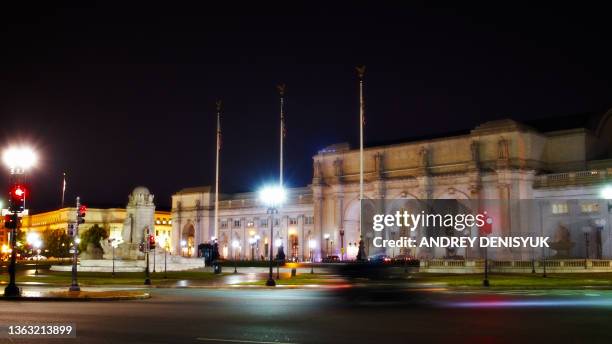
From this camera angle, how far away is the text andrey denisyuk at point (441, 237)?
3819 inches

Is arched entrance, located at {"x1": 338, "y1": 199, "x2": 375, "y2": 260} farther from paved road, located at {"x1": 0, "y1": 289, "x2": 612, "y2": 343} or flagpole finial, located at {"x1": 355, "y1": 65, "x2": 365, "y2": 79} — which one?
paved road, located at {"x1": 0, "y1": 289, "x2": 612, "y2": 343}

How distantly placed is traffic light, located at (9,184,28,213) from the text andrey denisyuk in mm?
69952

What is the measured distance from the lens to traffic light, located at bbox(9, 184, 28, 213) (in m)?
32.6

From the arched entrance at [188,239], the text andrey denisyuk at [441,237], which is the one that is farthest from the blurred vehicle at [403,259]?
the arched entrance at [188,239]

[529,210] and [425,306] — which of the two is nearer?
[425,306]

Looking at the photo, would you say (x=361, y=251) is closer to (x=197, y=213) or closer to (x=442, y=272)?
(x=442, y=272)

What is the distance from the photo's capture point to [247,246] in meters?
148

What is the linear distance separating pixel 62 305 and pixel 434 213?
86.8m

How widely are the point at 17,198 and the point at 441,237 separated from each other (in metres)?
83.2

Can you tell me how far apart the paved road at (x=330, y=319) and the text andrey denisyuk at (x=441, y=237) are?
219ft

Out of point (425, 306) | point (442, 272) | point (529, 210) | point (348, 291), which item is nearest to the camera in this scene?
point (425, 306)

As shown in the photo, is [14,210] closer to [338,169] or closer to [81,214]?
[81,214]

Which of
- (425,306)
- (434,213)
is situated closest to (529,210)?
(434,213)

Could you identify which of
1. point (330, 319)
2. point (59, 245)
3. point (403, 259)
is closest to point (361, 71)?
point (403, 259)
